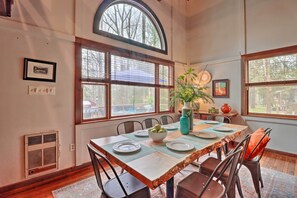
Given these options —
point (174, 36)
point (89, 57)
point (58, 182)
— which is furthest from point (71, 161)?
point (174, 36)

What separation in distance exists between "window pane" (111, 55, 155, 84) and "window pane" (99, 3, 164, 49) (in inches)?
21.7

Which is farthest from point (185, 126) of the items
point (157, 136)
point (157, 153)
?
point (157, 153)

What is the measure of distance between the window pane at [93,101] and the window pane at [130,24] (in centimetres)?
124

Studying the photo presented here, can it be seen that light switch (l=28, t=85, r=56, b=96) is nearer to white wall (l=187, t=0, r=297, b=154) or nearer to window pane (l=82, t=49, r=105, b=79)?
window pane (l=82, t=49, r=105, b=79)

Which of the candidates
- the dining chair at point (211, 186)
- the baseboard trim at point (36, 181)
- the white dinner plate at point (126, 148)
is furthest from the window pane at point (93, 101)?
the dining chair at point (211, 186)

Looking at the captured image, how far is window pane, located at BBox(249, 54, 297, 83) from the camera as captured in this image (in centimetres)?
326

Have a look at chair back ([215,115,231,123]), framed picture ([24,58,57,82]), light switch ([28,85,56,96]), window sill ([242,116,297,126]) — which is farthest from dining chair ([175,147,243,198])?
window sill ([242,116,297,126])

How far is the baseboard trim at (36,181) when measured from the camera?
6.90 feet

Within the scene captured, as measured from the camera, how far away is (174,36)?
Answer: 15.3 feet

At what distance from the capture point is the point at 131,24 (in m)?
3.68

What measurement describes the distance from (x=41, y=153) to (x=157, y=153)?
1945mm

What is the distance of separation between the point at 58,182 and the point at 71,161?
380mm

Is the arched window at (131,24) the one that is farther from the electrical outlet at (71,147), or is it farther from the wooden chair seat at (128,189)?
the wooden chair seat at (128,189)

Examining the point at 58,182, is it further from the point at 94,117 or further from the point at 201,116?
the point at 201,116
